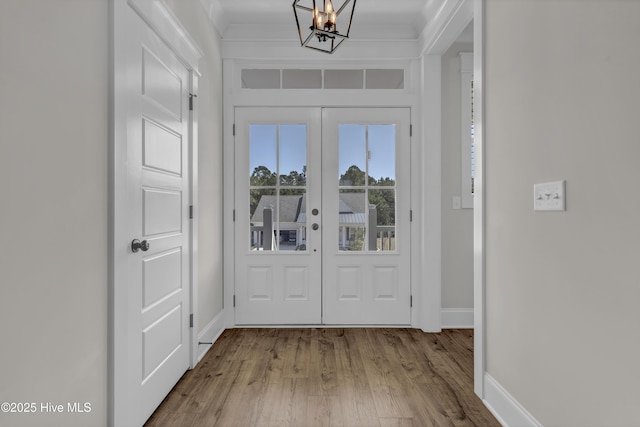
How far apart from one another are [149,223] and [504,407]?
1.94 metres

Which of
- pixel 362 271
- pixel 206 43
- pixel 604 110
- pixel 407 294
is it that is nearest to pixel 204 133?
pixel 206 43

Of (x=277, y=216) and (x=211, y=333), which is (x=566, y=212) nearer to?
(x=277, y=216)

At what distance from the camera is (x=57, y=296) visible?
3.99ft

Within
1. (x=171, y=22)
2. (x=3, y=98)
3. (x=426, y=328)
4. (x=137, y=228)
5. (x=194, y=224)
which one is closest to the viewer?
(x=3, y=98)

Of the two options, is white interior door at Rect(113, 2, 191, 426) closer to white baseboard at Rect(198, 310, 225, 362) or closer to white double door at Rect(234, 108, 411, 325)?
white baseboard at Rect(198, 310, 225, 362)

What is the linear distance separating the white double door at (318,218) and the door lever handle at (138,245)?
1656mm

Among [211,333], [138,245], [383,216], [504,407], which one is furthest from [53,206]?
[383,216]

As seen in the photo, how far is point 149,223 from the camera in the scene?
1845 millimetres

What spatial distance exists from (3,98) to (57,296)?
2.00 feet

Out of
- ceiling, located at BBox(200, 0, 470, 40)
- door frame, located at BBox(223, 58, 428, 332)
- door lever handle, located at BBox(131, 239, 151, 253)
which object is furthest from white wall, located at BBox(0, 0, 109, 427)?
door frame, located at BBox(223, 58, 428, 332)

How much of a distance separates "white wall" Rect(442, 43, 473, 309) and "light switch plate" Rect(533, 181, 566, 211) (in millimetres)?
1802

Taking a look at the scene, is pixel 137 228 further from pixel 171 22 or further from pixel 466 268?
pixel 466 268

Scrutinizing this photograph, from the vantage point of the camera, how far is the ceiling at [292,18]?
9.58 ft

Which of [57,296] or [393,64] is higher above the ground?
[393,64]
